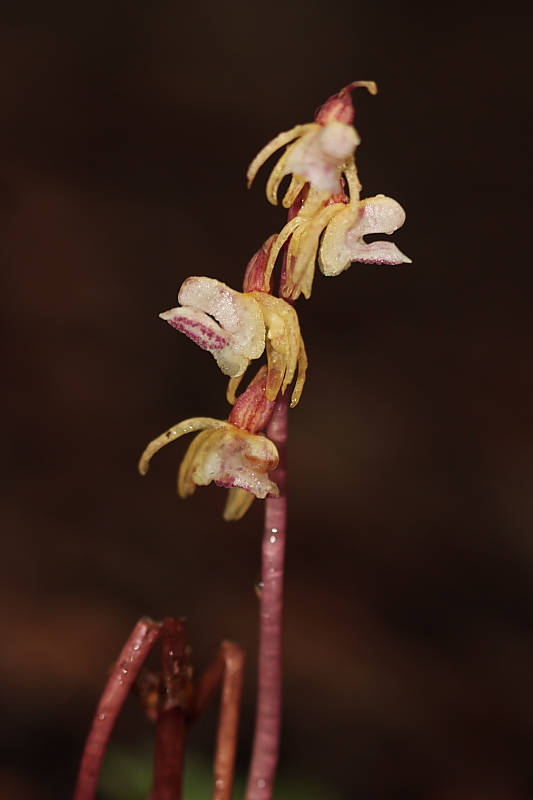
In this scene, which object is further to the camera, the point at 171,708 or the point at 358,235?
the point at 171,708

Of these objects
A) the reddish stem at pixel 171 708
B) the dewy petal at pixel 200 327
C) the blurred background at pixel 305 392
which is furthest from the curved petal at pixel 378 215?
the blurred background at pixel 305 392

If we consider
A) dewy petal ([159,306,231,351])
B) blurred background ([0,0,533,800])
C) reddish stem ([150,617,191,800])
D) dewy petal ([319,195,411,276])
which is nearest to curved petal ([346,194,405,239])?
dewy petal ([319,195,411,276])

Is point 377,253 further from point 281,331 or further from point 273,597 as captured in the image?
point 273,597

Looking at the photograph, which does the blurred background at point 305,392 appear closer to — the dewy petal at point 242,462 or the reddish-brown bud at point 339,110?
the dewy petal at point 242,462

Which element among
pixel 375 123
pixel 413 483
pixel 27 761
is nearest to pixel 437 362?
pixel 413 483

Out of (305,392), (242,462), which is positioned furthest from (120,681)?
(305,392)

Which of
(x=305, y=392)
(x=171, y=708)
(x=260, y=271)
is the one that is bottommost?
(x=171, y=708)
